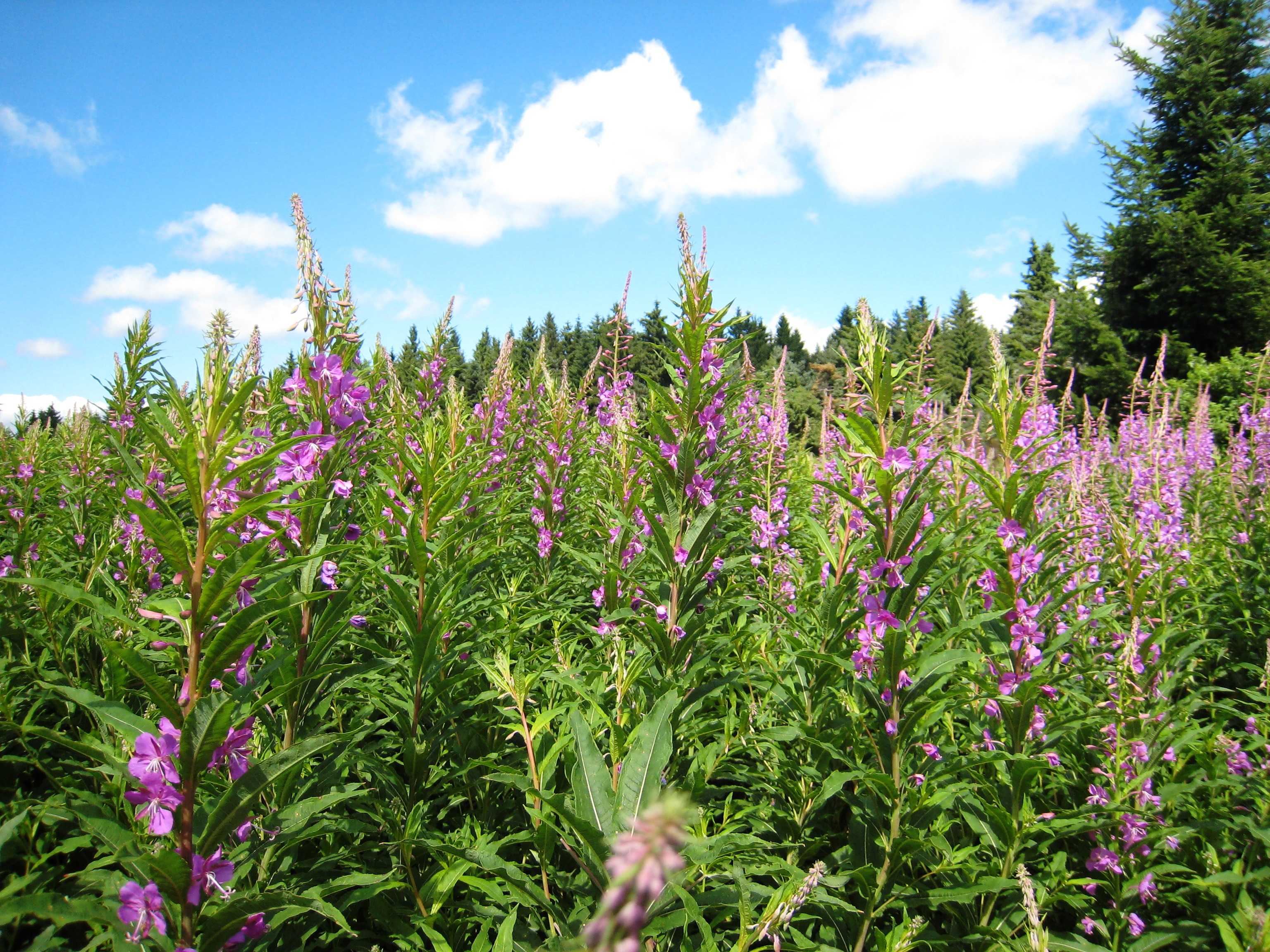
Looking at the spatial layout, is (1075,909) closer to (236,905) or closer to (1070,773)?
(1070,773)

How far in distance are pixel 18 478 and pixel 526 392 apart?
16.0 ft

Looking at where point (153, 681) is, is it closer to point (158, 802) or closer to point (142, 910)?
point (158, 802)

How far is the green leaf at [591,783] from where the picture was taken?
189 centimetres

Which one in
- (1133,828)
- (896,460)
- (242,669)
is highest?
(896,460)

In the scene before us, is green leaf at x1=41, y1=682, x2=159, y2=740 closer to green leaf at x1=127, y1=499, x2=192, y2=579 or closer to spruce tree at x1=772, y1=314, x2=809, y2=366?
green leaf at x1=127, y1=499, x2=192, y2=579

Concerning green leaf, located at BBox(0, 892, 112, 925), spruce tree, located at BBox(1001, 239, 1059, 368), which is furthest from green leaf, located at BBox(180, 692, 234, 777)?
spruce tree, located at BBox(1001, 239, 1059, 368)

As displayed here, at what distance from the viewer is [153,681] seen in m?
1.52

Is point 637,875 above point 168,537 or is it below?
below

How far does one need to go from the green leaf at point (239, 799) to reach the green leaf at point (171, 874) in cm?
8

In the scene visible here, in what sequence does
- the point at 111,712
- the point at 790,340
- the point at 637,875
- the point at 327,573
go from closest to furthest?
the point at 637,875 → the point at 111,712 → the point at 327,573 → the point at 790,340

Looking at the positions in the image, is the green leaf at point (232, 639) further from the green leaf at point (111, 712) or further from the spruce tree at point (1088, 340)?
the spruce tree at point (1088, 340)

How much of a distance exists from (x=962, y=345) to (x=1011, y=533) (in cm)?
4852

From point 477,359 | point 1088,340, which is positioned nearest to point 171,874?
point 1088,340

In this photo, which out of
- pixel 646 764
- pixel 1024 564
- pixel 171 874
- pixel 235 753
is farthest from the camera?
pixel 1024 564
